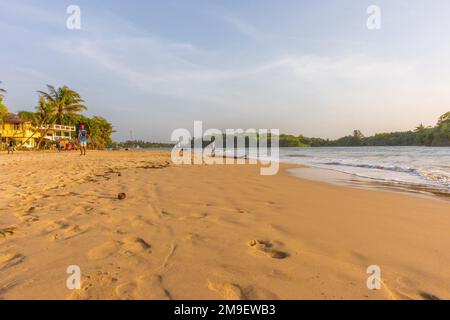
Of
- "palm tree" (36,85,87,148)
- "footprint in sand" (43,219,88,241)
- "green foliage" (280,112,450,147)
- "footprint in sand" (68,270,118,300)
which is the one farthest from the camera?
"green foliage" (280,112,450,147)

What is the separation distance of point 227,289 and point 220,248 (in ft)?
2.49

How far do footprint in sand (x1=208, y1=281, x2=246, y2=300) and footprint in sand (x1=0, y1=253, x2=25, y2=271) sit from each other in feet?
5.92

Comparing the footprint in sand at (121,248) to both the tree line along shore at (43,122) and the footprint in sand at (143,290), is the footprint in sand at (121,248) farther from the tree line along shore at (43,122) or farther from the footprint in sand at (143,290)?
the tree line along shore at (43,122)

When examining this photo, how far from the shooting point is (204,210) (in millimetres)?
4145

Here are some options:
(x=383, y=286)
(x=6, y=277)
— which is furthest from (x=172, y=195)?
(x=383, y=286)

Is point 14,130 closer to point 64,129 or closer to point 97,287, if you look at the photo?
point 64,129

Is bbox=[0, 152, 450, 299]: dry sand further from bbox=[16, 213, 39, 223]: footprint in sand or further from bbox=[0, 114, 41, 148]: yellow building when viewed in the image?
bbox=[0, 114, 41, 148]: yellow building

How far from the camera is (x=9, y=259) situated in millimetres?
2295

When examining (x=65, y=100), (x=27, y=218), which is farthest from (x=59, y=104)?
(x=27, y=218)

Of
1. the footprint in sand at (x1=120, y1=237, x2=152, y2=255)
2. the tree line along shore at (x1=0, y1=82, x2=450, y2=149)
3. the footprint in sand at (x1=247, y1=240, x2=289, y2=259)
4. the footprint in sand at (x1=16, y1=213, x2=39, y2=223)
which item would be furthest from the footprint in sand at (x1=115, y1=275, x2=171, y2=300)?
the tree line along shore at (x1=0, y1=82, x2=450, y2=149)

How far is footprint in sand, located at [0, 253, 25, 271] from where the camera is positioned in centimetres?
217

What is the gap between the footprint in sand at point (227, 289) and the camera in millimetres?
1765

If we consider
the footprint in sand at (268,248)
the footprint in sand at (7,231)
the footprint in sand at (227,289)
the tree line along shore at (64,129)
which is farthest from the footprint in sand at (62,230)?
the tree line along shore at (64,129)

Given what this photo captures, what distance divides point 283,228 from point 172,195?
2.84 meters
